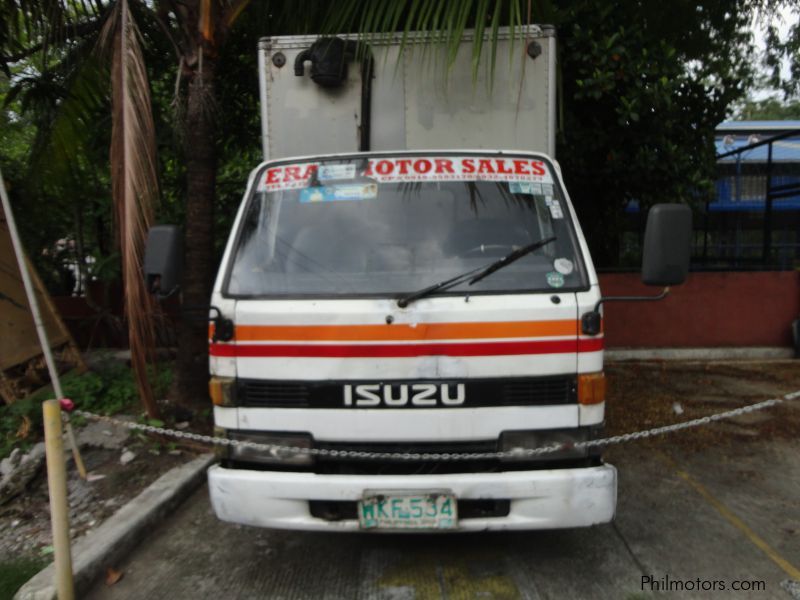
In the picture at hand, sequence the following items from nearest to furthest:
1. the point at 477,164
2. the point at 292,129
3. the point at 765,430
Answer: the point at 477,164
the point at 292,129
the point at 765,430

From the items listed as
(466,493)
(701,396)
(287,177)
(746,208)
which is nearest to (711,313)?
(701,396)

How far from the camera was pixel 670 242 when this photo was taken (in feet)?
10.1

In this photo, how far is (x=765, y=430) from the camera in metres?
5.79

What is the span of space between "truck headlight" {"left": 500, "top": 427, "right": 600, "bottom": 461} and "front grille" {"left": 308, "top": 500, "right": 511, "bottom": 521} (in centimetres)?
24

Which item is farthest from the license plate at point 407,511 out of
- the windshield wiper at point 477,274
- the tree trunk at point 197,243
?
the tree trunk at point 197,243

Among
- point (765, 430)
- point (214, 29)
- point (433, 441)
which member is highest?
point (214, 29)

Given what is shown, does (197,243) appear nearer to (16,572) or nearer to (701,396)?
(16,572)

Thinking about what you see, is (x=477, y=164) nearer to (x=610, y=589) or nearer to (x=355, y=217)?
(x=355, y=217)

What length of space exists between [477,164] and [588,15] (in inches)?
169

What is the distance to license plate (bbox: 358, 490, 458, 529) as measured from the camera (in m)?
2.90

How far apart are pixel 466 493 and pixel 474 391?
465 mm

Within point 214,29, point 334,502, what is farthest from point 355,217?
point 214,29

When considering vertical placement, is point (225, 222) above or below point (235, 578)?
above

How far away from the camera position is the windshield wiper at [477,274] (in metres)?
2.98
